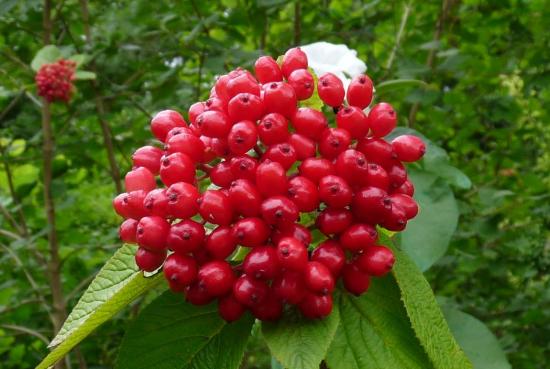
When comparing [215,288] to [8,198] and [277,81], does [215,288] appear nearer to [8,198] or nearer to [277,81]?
[277,81]

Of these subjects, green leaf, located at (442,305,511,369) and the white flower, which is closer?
green leaf, located at (442,305,511,369)

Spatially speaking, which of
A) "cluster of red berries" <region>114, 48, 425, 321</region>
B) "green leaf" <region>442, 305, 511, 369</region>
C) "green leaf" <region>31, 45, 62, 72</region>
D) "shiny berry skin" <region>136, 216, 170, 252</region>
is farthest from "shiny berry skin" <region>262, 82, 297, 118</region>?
"green leaf" <region>31, 45, 62, 72</region>

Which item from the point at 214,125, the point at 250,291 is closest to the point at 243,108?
the point at 214,125

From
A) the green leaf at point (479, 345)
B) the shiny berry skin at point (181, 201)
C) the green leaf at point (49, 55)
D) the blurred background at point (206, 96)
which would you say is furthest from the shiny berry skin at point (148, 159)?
the green leaf at point (49, 55)

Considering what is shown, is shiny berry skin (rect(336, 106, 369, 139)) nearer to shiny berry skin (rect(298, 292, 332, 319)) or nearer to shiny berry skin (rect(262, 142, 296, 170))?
shiny berry skin (rect(262, 142, 296, 170))

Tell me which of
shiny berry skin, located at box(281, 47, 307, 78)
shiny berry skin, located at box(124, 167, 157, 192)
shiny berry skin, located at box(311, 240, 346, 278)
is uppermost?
shiny berry skin, located at box(281, 47, 307, 78)

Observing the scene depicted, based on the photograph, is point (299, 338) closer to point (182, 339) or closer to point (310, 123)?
point (182, 339)

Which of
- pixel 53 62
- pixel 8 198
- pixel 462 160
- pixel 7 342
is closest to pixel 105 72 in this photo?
pixel 53 62
